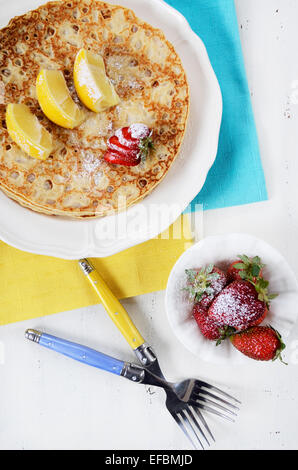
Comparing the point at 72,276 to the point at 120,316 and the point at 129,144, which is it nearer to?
the point at 120,316

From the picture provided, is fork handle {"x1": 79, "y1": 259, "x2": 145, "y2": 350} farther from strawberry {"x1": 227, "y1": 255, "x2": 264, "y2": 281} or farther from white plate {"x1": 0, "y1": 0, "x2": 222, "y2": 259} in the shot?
strawberry {"x1": 227, "y1": 255, "x2": 264, "y2": 281}

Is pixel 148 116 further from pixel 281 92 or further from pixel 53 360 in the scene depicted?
pixel 53 360

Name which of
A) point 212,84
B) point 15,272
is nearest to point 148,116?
point 212,84

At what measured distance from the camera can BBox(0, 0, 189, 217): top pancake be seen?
126 centimetres

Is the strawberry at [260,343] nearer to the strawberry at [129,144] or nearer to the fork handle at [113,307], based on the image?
the fork handle at [113,307]

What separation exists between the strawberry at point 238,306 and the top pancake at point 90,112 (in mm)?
392

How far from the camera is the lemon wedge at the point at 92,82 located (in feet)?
3.97

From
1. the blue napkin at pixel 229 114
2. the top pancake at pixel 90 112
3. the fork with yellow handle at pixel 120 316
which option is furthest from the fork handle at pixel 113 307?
the blue napkin at pixel 229 114

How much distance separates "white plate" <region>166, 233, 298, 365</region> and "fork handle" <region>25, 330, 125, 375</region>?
0.25 m

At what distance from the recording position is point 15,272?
56.9 inches

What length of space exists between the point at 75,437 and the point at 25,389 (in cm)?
25

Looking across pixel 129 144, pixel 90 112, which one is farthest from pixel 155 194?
pixel 90 112

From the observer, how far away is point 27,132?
46.6 inches

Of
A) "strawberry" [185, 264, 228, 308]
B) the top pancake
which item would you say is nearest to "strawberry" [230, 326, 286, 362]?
"strawberry" [185, 264, 228, 308]
